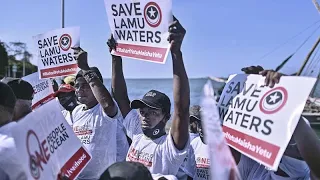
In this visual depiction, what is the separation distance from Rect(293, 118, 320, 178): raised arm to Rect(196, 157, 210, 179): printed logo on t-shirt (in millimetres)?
1354

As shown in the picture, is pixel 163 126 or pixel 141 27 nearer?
pixel 163 126

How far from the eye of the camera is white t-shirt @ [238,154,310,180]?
3105mm

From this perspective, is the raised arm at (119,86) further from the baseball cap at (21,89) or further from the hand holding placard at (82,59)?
the baseball cap at (21,89)

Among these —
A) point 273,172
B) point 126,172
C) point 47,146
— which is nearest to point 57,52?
point 47,146

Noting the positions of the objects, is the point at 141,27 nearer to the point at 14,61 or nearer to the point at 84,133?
the point at 84,133

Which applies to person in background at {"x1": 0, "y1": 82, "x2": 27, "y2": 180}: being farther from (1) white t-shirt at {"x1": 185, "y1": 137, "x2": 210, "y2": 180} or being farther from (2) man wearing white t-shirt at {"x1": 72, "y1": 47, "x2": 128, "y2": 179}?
(1) white t-shirt at {"x1": 185, "y1": 137, "x2": 210, "y2": 180}

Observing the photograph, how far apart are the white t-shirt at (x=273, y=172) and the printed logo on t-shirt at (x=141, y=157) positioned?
70 cm

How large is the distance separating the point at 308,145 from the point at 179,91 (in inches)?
39.3

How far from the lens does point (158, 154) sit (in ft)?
10.8

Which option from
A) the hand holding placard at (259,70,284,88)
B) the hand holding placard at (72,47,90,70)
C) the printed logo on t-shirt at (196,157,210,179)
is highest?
the hand holding placard at (259,70,284,88)

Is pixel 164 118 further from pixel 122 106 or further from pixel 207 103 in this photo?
pixel 207 103

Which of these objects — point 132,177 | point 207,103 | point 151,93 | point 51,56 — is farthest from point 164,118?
point 51,56

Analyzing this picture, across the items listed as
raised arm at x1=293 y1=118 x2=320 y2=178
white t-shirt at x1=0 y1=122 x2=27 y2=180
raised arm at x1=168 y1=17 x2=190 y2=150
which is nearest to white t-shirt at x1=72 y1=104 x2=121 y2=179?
raised arm at x1=168 y1=17 x2=190 y2=150

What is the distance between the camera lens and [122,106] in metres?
4.30
